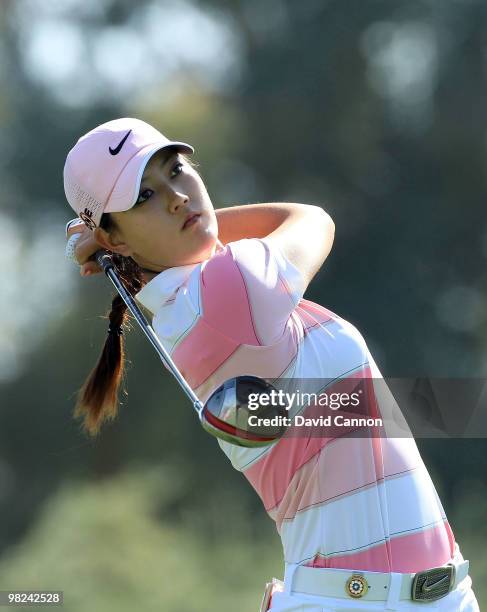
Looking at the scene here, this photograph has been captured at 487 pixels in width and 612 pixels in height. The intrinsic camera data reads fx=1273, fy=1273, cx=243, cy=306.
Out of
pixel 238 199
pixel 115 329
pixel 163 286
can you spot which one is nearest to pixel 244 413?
pixel 163 286

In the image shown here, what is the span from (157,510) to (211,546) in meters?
0.34

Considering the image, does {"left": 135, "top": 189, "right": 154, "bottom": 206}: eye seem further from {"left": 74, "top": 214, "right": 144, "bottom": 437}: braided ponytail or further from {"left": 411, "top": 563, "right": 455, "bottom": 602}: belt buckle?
{"left": 411, "top": 563, "right": 455, "bottom": 602}: belt buckle

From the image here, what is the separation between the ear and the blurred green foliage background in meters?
3.36

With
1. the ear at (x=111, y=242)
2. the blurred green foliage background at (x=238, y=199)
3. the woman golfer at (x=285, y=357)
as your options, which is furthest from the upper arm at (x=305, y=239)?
the blurred green foliage background at (x=238, y=199)

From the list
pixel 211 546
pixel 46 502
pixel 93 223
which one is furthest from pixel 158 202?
pixel 46 502

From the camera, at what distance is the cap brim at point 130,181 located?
173cm

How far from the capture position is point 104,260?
1.82 meters

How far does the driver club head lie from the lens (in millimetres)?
1494

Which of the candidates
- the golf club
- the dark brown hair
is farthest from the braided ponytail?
the golf club

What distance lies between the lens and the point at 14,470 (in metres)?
5.54

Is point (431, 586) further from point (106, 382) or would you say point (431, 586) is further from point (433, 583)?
point (106, 382)

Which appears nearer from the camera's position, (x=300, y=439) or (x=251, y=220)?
(x=300, y=439)

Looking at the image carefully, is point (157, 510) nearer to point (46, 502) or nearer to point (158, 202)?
point (46, 502)

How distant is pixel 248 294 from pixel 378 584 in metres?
0.41
